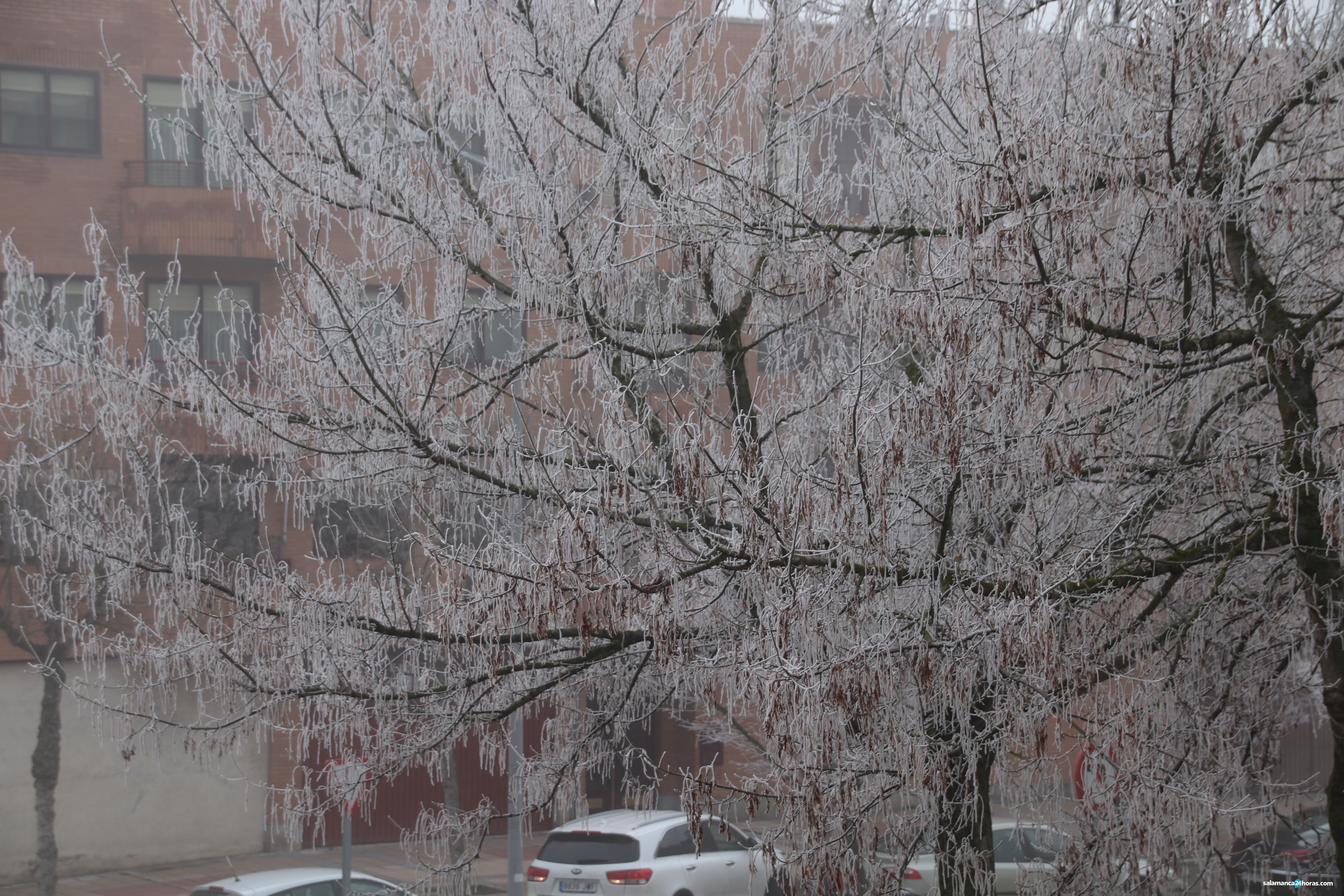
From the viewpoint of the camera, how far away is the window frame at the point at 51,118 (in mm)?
19891

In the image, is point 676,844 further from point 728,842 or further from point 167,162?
point 167,162

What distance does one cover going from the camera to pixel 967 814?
18.2 ft

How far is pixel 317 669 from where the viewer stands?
225 inches

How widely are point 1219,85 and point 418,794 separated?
64.0 feet

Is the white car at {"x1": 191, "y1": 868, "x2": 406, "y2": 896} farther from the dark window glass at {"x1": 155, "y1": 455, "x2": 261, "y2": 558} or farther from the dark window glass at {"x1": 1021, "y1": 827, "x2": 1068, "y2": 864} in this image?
the dark window glass at {"x1": 1021, "y1": 827, "x2": 1068, "y2": 864}

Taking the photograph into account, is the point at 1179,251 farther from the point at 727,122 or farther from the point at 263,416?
the point at 263,416

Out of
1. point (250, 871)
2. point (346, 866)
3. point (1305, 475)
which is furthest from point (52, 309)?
point (250, 871)

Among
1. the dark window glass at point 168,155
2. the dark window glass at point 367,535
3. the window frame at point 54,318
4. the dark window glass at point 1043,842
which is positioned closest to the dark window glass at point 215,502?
the dark window glass at point 367,535

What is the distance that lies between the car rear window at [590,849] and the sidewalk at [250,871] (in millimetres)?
2921

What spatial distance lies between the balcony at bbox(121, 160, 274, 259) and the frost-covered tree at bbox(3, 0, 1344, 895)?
13.8m

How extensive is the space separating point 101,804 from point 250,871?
106 inches

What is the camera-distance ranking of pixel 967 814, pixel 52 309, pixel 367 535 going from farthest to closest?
pixel 52 309
pixel 367 535
pixel 967 814

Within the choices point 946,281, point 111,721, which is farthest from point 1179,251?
point 111,721

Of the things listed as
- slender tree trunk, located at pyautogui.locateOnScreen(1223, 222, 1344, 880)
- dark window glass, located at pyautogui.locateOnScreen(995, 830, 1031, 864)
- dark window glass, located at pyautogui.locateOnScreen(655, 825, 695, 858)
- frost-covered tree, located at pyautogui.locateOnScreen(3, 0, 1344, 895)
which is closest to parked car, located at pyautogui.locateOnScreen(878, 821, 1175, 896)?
frost-covered tree, located at pyautogui.locateOnScreen(3, 0, 1344, 895)
